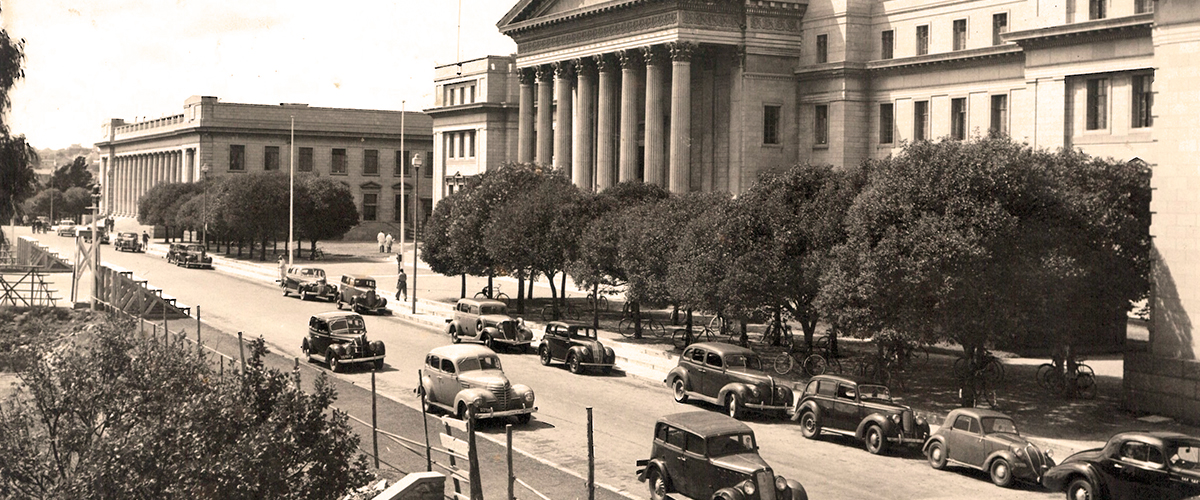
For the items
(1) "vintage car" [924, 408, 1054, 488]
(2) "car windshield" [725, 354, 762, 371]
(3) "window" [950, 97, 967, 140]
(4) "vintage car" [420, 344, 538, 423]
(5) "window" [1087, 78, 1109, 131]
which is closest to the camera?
(1) "vintage car" [924, 408, 1054, 488]

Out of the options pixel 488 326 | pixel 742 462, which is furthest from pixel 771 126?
pixel 742 462

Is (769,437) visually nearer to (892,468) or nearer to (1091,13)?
(892,468)

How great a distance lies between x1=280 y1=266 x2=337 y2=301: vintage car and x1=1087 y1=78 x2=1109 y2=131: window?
3665 centimetres

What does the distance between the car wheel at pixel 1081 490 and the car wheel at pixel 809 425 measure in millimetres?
6517

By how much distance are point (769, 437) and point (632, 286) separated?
47.1 ft

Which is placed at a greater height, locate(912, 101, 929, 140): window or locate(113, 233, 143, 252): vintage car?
locate(912, 101, 929, 140): window

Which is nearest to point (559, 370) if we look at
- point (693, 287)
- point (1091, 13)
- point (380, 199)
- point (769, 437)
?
point (693, 287)

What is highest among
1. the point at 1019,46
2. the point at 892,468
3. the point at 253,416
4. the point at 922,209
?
the point at 1019,46

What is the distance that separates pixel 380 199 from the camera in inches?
5074

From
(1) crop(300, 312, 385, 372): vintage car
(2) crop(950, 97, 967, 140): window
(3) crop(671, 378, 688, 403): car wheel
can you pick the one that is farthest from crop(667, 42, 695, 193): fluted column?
(3) crop(671, 378, 688, 403): car wheel

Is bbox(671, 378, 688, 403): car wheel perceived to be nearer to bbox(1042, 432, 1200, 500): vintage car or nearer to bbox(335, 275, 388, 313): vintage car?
bbox(1042, 432, 1200, 500): vintage car

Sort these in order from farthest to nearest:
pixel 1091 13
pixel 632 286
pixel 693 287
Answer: pixel 1091 13
pixel 632 286
pixel 693 287

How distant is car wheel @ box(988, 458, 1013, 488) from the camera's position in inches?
856

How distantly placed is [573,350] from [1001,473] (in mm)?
16021
